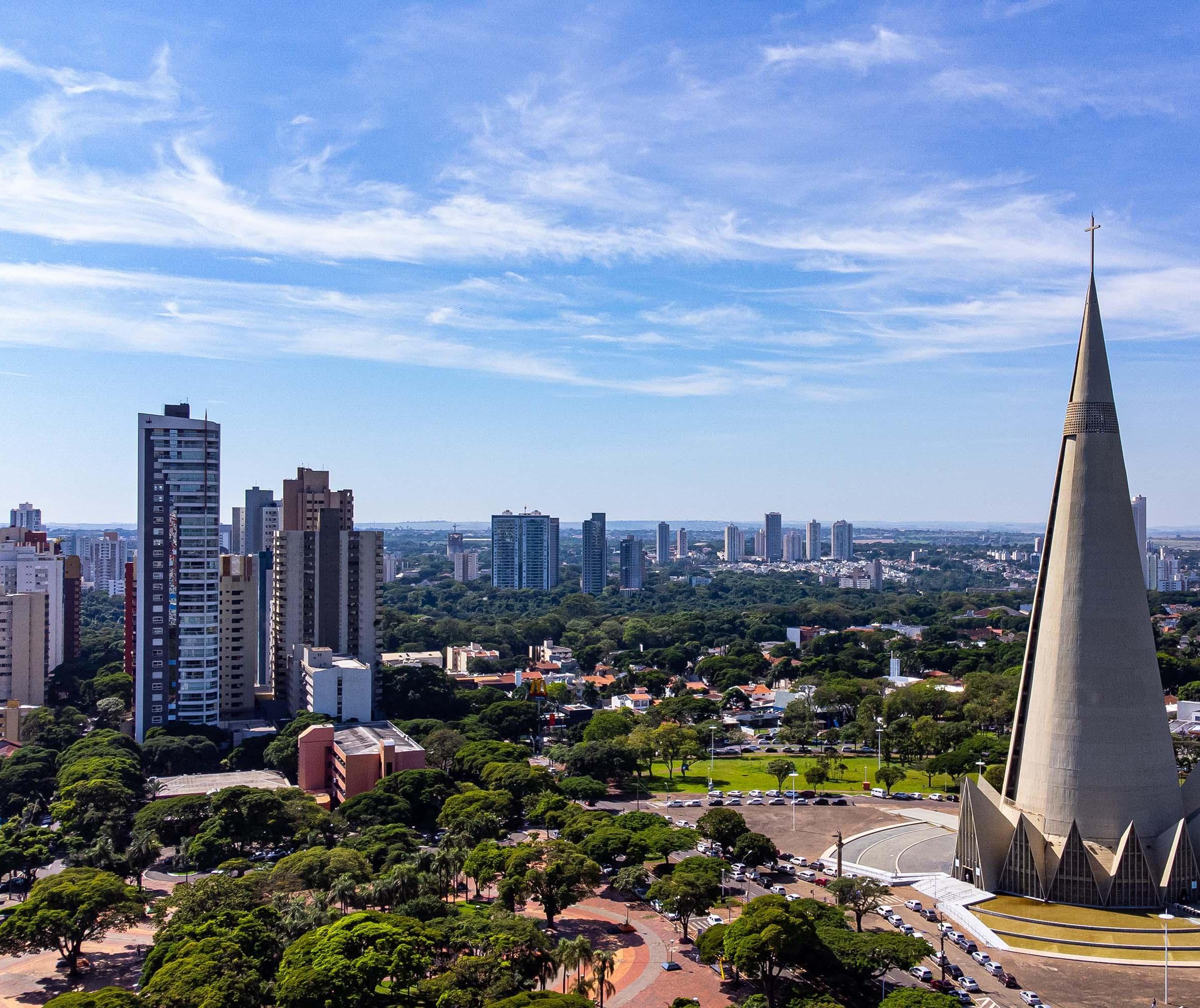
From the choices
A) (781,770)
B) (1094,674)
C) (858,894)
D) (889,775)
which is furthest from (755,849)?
(889,775)

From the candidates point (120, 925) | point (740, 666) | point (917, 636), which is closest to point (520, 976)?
point (120, 925)

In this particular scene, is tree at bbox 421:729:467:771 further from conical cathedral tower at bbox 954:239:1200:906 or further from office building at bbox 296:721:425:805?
conical cathedral tower at bbox 954:239:1200:906

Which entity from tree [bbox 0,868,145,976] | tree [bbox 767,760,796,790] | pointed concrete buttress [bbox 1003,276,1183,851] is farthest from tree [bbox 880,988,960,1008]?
tree [bbox 767,760,796,790]

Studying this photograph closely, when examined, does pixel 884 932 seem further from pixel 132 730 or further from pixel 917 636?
pixel 917 636

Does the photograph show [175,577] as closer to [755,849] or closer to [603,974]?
[755,849]

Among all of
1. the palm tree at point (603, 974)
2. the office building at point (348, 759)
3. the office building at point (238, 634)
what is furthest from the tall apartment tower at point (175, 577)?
the palm tree at point (603, 974)

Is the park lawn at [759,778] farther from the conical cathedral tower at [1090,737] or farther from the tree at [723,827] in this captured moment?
the conical cathedral tower at [1090,737]
